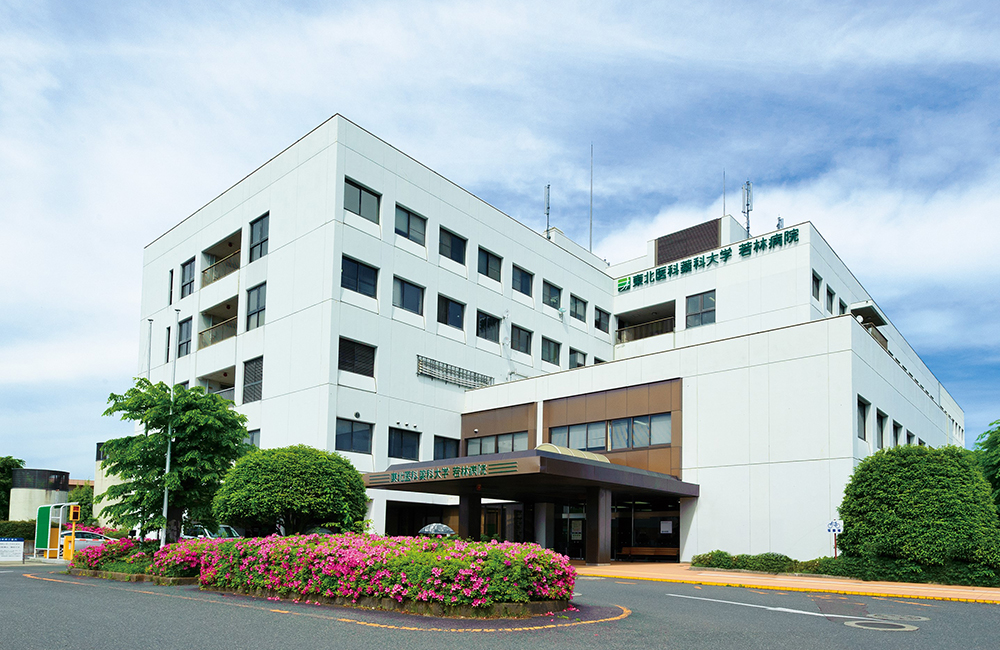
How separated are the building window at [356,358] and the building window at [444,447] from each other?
215 inches

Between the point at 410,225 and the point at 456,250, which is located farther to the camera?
the point at 456,250

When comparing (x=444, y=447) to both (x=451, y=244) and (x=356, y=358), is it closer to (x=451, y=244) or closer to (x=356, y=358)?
(x=356, y=358)

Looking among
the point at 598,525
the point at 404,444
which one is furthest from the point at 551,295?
the point at 598,525

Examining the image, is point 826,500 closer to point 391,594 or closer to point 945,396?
point 391,594

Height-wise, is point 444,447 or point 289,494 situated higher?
point 444,447

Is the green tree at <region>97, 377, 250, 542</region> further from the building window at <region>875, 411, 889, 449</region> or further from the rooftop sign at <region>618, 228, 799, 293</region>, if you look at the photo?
A: the rooftop sign at <region>618, 228, 799, 293</region>

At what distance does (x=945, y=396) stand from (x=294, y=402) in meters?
56.4

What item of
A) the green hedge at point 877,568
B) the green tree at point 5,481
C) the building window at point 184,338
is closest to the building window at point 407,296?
the building window at point 184,338

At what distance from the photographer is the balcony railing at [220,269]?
41031 mm

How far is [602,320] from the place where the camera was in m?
48.9

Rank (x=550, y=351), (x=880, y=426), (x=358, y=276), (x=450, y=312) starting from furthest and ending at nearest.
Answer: (x=550, y=351) < (x=450, y=312) < (x=358, y=276) < (x=880, y=426)

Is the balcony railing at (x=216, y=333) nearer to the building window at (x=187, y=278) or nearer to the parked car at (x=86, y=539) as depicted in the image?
the building window at (x=187, y=278)

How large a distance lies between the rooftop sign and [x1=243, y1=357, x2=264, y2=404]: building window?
23.1m

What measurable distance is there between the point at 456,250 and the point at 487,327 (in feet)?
13.9
